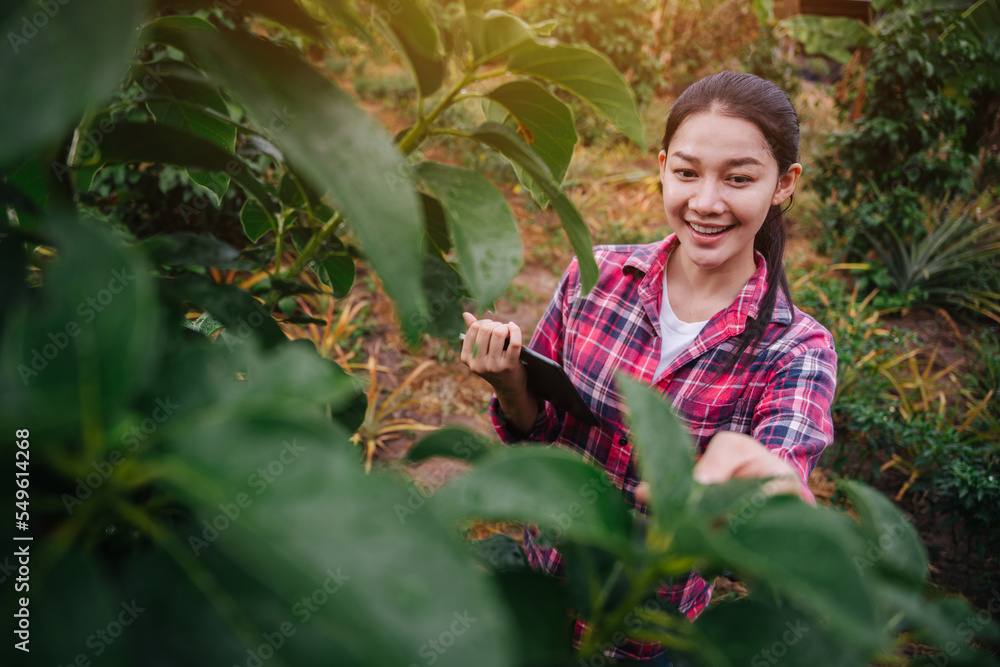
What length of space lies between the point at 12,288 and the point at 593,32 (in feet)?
23.8

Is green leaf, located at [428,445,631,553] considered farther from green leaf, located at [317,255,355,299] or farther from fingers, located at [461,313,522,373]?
fingers, located at [461,313,522,373]

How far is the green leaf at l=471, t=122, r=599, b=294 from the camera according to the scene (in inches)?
15.6

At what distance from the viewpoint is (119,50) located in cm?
25

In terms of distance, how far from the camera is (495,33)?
1.23 ft

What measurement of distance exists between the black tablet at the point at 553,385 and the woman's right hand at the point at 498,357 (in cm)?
2

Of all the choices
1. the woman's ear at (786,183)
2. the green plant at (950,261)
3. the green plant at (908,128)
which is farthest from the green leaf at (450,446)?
the green plant at (908,128)

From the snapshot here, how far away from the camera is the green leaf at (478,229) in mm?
350

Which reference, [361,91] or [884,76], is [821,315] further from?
[361,91]

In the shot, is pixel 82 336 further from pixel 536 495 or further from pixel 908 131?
pixel 908 131

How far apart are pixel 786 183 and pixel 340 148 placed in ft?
3.90

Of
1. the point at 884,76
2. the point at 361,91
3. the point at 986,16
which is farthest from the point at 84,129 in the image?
the point at 361,91

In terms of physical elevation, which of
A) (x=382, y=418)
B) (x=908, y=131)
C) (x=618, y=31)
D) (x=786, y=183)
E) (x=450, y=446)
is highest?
(x=618, y=31)

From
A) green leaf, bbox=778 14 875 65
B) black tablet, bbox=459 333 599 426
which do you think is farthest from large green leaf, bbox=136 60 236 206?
green leaf, bbox=778 14 875 65

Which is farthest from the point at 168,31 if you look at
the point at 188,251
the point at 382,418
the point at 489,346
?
the point at 382,418
